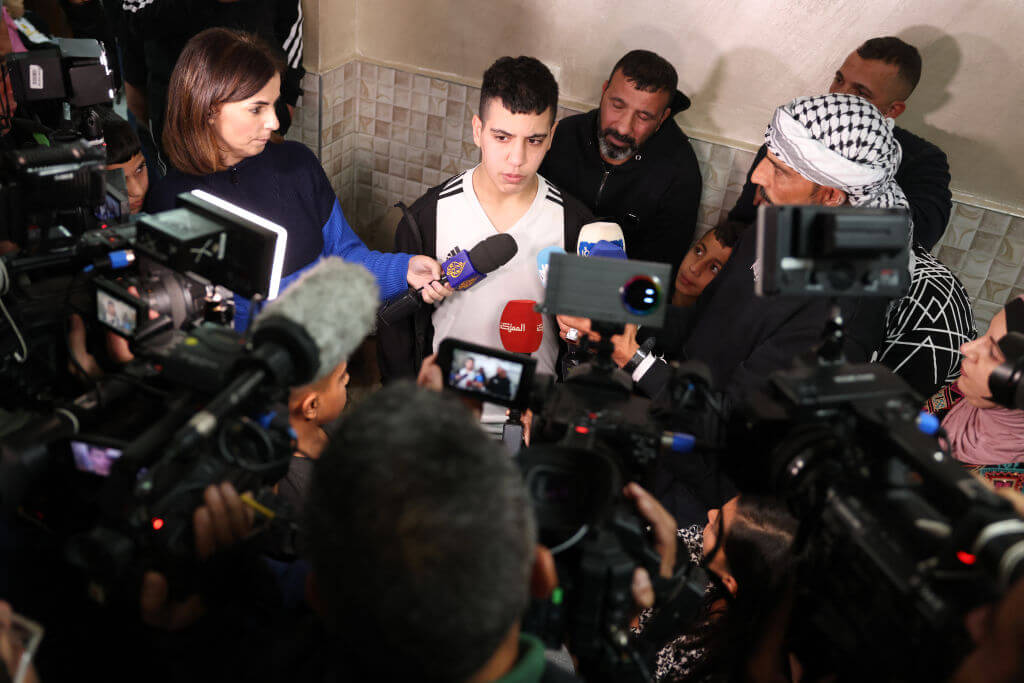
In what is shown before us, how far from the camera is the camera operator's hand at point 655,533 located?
121 cm

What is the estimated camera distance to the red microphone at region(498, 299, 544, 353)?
2.34 meters

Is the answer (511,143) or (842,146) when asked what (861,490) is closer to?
(842,146)

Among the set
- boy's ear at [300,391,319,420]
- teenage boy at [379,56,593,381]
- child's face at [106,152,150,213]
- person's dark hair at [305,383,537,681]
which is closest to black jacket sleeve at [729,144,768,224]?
teenage boy at [379,56,593,381]

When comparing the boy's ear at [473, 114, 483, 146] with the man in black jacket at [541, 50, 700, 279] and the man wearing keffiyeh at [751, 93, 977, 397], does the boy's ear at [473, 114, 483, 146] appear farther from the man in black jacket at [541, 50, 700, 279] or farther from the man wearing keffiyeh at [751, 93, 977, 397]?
the man wearing keffiyeh at [751, 93, 977, 397]

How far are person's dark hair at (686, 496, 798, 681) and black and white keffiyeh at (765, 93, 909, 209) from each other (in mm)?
993

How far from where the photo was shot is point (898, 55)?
9.03 ft

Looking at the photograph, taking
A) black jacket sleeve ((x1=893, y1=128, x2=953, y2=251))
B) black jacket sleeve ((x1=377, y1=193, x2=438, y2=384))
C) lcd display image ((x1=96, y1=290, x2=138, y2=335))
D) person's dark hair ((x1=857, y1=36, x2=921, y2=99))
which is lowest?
black jacket sleeve ((x1=377, y1=193, x2=438, y2=384))

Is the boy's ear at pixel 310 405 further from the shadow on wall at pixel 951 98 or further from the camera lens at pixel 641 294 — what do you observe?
the shadow on wall at pixel 951 98

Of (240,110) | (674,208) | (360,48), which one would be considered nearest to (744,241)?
(674,208)

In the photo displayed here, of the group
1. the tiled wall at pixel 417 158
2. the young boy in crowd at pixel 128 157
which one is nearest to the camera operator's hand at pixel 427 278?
the young boy in crowd at pixel 128 157

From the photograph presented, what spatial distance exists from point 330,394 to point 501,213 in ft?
3.27

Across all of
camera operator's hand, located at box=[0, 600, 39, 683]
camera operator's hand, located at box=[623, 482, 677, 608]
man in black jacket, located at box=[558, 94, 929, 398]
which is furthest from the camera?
man in black jacket, located at box=[558, 94, 929, 398]

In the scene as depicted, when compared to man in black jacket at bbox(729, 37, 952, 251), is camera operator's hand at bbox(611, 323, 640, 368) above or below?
below

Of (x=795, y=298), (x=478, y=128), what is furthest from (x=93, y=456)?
(x=795, y=298)
